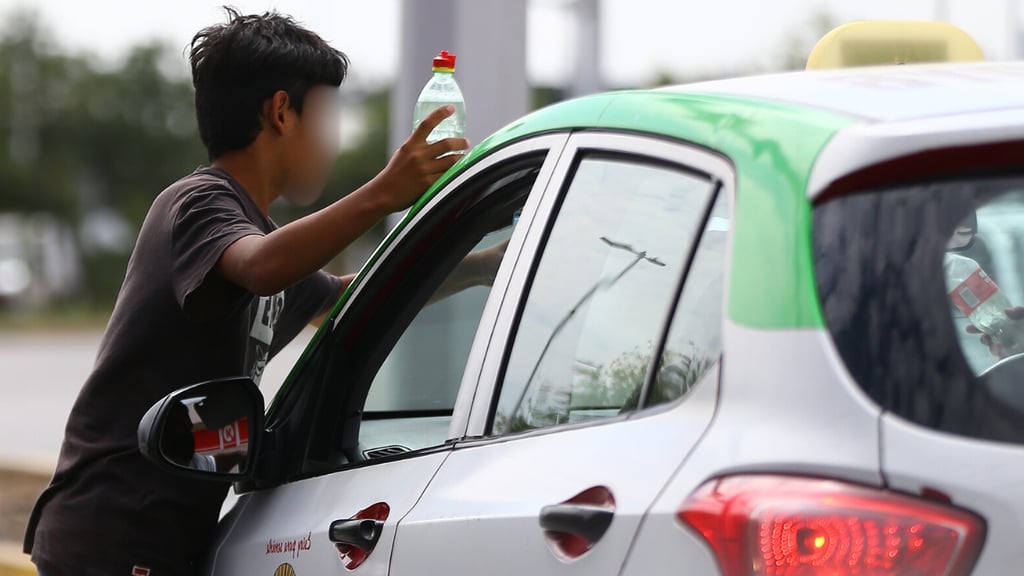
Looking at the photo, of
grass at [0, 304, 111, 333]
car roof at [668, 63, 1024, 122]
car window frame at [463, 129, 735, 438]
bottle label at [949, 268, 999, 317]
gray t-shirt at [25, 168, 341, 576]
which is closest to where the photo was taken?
car roof at [668, 63, 1024, 122]

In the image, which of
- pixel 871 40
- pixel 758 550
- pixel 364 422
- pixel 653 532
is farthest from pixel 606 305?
pixel 871 40

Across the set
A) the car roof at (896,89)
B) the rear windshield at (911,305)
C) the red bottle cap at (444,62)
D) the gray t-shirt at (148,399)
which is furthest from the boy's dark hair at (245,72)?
the rear windshield at (911,305)

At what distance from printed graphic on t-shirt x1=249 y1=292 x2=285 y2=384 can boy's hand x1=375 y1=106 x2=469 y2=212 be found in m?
0.46

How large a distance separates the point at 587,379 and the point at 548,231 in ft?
0.83

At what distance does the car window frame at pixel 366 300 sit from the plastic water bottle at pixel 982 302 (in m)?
0.62

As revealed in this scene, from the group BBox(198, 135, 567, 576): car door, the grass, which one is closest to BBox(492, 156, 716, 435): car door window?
BBox(198, 135, 567, 576): car door

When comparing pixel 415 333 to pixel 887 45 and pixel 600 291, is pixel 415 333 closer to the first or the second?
pixel 600 291

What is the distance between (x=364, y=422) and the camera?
283 cm

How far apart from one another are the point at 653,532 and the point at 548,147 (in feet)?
2.63

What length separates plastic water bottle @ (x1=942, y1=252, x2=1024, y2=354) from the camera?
2.06 m

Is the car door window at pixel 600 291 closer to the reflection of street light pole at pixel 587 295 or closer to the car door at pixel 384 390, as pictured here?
the reflection of street light pole at pixel 587 295

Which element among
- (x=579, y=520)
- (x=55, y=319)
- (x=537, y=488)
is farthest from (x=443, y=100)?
(x=55, y=319)

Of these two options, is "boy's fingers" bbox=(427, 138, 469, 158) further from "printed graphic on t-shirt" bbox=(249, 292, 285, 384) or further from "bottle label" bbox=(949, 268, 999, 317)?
"bottle label" bbox=(949, 268, 999, 317)

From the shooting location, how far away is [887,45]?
9.67 ft
